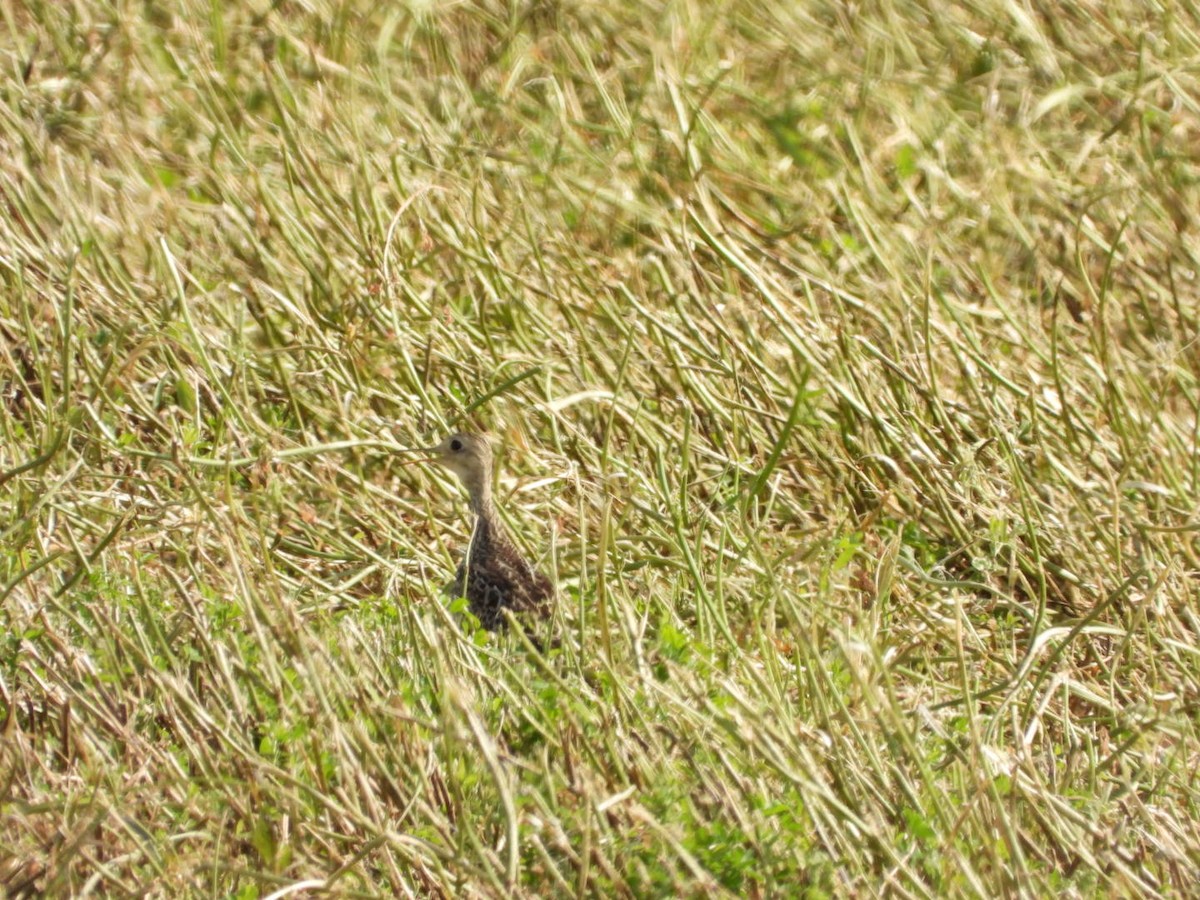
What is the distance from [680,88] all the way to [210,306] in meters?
2.07

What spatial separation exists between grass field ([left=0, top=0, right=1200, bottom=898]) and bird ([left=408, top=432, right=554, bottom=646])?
104 mm

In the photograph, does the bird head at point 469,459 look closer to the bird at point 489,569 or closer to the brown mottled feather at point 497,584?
the bird at point 489,569

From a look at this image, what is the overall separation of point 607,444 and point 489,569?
1.81ft

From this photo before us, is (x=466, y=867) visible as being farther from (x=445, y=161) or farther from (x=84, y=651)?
(x=445, y=161)

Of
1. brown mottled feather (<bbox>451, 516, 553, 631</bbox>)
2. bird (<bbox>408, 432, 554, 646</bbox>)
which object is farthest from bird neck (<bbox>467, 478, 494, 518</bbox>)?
brown mottled feather (<bbox>451, 516, 553, 631</bbox>)

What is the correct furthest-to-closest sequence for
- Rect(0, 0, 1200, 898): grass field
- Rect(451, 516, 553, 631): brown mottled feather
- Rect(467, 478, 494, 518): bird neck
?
1. Rect(467, 478, 494, 518): bird neck
2. Rect(451, 516, 553, 631): brown mottled feather
3. Rect(0, 0, 1200, 898): grass field

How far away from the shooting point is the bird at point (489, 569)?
4.39 m

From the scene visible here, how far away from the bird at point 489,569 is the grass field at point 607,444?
4.1 inches

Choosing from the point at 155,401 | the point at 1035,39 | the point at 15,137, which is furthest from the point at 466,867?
the point at 1035,39

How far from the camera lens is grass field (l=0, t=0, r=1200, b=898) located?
318 cm

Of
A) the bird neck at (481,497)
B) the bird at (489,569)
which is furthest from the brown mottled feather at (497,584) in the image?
the bird neck at (481,497)

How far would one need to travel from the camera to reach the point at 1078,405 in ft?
17.6

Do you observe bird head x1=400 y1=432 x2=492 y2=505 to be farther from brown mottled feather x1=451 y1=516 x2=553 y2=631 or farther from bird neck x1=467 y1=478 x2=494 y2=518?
brown mottled feather x1=451 y1=516 x2=553 y2=631

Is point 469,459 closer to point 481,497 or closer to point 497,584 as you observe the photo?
point 481,497
